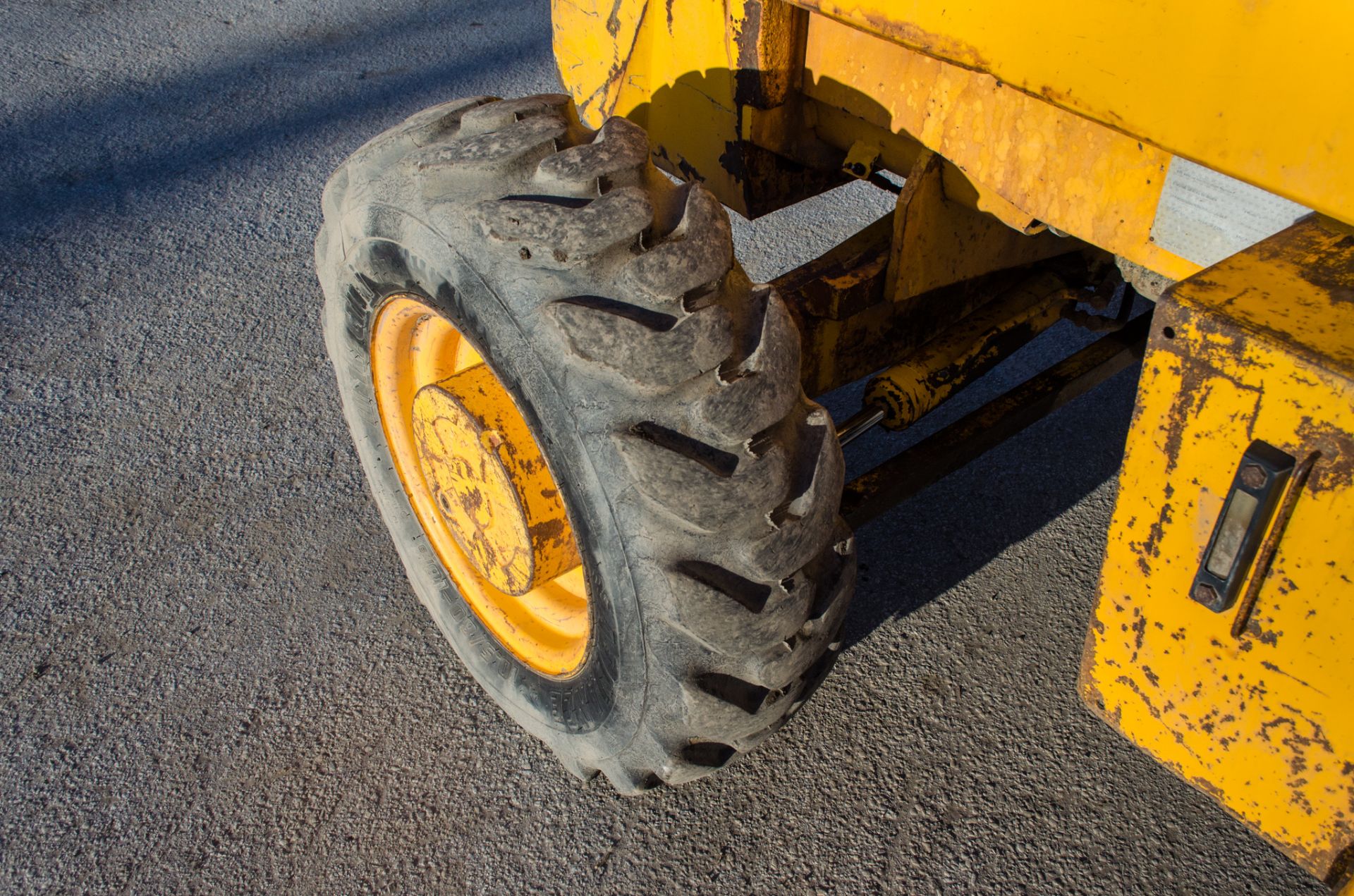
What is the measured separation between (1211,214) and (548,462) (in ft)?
2.92

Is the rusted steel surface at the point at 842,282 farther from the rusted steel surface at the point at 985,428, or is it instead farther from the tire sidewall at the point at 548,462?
the tire sidewall at the point at 548,462

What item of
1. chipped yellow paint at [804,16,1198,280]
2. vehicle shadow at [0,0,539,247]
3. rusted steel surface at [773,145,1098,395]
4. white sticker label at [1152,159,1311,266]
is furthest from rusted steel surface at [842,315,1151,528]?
vehicle shadow at [0,0,539,247]

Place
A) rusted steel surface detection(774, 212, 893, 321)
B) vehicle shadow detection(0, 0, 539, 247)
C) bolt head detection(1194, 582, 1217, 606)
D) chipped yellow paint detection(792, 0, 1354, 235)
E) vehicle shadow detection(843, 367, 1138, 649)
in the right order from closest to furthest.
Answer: chipped yellow paint detection(792, 0, 1354, 235)
bolt head detection(1194, 582, 1217, 606)
rusted steel surface detection(774, 212, 893, 321)
vehicle shadow detection(843, 367, 1138, 649)
vehicle shadow detection(0, 0, 539, 247)

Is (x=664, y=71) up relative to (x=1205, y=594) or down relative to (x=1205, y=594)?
up

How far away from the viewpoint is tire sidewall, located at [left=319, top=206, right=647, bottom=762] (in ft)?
4.43

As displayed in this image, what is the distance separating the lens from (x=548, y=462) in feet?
4.58

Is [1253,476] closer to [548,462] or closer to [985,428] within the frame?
[548,462]

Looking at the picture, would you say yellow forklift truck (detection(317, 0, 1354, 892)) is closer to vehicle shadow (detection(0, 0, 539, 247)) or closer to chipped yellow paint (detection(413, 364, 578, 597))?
chipped yellow paint (detection(413, 364, 578, 597))

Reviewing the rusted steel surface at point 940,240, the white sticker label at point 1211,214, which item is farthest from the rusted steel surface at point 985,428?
the white sticker label at point 1211,214

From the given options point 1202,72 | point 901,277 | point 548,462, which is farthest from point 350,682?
point 1202,72

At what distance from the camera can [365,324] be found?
5.75 feet

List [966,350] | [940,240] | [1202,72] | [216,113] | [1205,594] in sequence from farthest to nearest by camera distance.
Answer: [216,113] < [966,350] < [940,240] < [1205,594] < [1202,72]

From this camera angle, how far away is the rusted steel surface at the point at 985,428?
6.32 feet

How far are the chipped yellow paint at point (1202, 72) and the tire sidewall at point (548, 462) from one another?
2.26ft
